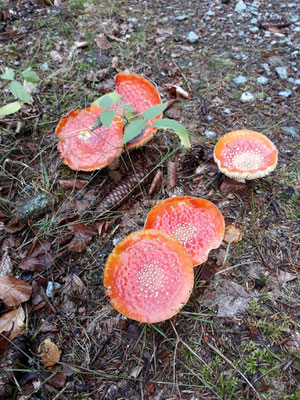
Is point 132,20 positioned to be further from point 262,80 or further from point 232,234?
point 232,234

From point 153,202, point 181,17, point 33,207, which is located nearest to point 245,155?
point 153,202

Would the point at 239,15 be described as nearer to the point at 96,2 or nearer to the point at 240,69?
the point at 240,69

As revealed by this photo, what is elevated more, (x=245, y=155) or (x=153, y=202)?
(x=245, y=155)

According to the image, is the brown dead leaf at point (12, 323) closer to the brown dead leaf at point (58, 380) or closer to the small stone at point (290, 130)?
the brown dead leaf at point (58, 380)

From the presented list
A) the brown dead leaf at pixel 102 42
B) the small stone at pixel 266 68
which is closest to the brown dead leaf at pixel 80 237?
the brown dead leaf at pixel 102 42

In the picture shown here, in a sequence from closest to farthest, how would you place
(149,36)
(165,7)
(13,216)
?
1. (13,216)
2. (149,36)
3. (165,7)

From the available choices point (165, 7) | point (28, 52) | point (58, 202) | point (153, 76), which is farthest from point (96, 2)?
point (58, 202)

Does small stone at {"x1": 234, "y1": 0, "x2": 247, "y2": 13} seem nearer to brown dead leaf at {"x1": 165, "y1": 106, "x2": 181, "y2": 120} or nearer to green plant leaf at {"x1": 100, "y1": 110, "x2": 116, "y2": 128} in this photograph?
brown dead leaf at {"x1": 165, "y1": 106, "x2": 181, "y2": 120}
